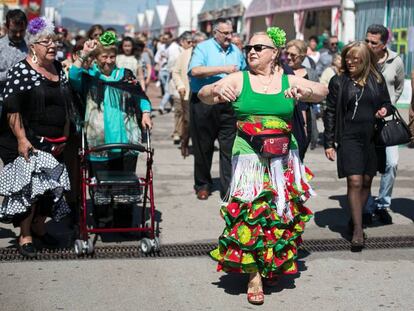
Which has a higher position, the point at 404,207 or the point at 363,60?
the point at 363,60

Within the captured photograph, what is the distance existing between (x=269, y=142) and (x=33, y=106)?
79.7 inches

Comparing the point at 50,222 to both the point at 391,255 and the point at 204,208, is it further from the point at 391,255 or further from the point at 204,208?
the point at 391,255

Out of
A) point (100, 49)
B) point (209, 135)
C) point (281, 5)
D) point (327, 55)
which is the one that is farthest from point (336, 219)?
point (281, 5)

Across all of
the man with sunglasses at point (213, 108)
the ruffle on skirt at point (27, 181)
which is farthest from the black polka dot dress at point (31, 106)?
the man with sunglasses at point (213, 108)

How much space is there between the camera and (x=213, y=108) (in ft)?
28.7

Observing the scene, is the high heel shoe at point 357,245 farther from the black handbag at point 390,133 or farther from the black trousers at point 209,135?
the black trousers at point 209,135

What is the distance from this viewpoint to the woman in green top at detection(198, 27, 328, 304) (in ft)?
17.8

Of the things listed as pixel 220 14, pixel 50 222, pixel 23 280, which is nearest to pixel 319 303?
pixel 23 280

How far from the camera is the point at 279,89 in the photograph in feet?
18.2

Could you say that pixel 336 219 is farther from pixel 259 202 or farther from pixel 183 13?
pixel 183 13

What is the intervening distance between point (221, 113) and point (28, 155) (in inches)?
116

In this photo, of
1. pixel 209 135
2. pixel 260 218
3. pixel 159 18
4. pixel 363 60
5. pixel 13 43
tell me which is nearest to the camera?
pixel 260 218

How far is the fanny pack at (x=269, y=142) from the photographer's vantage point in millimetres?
5465

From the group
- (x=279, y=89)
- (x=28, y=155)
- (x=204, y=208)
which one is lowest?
(x=204, y=208)
